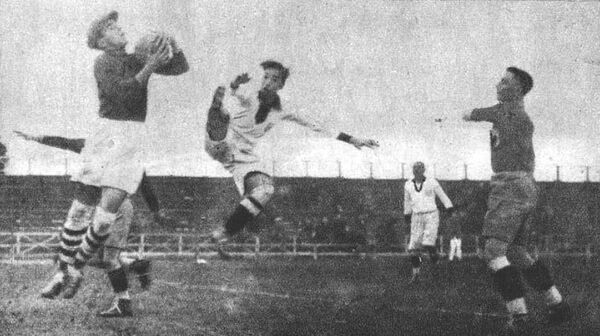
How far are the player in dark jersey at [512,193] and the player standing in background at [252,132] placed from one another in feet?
5.12

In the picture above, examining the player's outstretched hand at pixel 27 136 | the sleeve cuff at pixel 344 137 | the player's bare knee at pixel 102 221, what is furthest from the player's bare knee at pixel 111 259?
the sleeve cuff at pixel 344 137

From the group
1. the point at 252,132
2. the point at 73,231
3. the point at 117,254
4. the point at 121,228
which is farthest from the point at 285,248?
the point at 73,231

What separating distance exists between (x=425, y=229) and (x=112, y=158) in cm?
835

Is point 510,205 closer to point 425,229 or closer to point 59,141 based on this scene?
point 59,141

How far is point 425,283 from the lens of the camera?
41.1 ft

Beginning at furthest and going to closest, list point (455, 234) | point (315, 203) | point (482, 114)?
point (315, 203) → point (455, 234) → point (482, 114)

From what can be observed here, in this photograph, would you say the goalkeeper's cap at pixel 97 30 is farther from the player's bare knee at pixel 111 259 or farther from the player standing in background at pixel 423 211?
the player standing in background at pixel 423 211

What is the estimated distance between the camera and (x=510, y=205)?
23.6ft

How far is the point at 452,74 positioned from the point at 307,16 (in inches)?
82.2

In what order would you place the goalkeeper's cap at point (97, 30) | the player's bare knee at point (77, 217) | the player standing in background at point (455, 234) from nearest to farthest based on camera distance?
the goalkeeper's cap at point (97, 30) < the player's bare knee at point (77, 217) < the player standing in background at point (455, 234)

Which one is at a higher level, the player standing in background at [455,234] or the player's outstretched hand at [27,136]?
the player's outstretched hand at [27,136]

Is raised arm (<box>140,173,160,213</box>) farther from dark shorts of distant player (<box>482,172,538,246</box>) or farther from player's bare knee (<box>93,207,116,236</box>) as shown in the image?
dark shorts of distant player (<box>482,172,538,246</box>)

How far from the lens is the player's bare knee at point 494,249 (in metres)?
7.17

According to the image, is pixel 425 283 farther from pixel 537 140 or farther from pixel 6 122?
pixel 6 122
